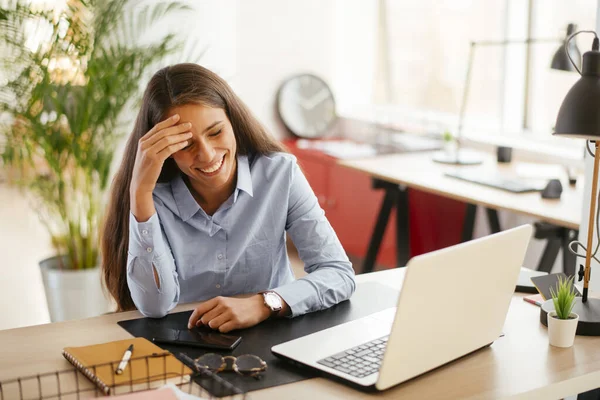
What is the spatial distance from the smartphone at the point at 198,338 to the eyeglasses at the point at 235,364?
2.3 inches

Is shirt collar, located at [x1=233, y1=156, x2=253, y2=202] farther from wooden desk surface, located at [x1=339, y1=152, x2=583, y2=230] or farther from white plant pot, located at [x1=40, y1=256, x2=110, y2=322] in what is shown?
white plant pot, located at [x1=40, y1=256, x2=110, y2=322]

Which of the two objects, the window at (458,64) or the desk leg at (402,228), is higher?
the window at (458,64)

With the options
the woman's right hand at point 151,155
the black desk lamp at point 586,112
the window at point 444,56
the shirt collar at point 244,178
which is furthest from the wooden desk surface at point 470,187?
the woman's right hand at point 151,155

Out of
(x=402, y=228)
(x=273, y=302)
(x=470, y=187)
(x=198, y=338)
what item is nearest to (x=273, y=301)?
(x=273, y=302)

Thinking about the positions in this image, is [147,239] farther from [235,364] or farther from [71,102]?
[71,102]

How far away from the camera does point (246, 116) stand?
76.7 inches

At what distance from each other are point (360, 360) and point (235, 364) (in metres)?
0.22

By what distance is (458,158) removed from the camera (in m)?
3.83

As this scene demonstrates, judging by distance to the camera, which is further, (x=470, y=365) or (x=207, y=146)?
(x=207, y=146)

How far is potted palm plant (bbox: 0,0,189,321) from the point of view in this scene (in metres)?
3.08

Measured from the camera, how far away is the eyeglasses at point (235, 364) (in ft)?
4.49

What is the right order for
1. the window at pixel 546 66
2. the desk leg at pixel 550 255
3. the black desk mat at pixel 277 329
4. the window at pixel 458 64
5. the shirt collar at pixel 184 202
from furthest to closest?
the window at pixel 458 64
the window at pixel 546 66
the desk leg at pixel 550 255
the shirt collar at pixel 184 202
the black desk mat at pixel 277 329

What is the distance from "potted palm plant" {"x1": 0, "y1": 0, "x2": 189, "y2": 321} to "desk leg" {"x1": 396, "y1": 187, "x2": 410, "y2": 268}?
1.35 meters

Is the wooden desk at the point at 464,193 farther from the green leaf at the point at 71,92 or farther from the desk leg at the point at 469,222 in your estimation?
the green leaf at the point at 71,92
